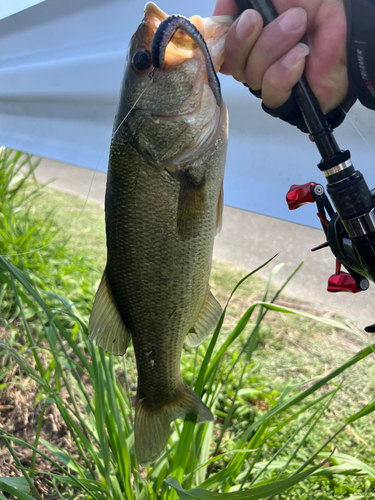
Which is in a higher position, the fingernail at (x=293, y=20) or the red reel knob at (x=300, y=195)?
the fingernail at (x=293, y=20)

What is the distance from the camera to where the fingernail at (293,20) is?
844 millimetres

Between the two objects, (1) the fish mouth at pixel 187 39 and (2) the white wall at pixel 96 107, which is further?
(2) the white wall at pixel 96 107

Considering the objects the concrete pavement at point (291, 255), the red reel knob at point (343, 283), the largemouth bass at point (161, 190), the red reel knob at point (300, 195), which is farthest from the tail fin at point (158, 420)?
the concrete pavement at point (291, 255)

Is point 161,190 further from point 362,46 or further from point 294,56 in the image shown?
point 362,46

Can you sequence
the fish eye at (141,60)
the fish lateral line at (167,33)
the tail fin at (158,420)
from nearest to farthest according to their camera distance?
the fish lateral line at (167,33) < the fish eye at (141,60) < the tail fin at (158,420)

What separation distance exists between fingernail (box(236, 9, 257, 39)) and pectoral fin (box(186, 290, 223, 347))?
63cm

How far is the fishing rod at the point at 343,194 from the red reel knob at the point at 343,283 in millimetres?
23

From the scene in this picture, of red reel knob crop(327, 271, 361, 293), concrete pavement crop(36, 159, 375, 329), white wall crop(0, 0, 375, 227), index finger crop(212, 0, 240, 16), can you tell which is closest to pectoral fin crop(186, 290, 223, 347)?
red reel knob crop(327, 271, 361, 293)

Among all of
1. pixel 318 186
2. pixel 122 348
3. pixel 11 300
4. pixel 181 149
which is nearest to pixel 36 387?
pixel 11 300

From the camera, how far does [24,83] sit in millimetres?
2492

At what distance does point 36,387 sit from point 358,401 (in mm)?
1539

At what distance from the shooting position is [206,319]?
1107 millimetres

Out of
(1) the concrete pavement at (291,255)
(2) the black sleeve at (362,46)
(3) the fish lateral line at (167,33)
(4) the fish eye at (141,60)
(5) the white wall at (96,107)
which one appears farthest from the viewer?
(1) the concrete pavement at (291,255)

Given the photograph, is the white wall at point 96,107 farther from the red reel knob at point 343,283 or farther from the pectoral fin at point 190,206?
the red reel knob at point 343,283
